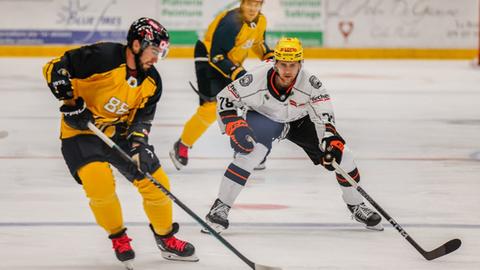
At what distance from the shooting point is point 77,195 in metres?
5.70

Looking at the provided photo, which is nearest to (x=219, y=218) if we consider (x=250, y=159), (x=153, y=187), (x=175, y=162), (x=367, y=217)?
(x=250, y=159)

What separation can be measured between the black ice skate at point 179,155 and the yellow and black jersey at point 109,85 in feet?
8.58

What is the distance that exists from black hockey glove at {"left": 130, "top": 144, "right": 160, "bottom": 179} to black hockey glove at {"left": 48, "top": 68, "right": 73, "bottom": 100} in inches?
13.2

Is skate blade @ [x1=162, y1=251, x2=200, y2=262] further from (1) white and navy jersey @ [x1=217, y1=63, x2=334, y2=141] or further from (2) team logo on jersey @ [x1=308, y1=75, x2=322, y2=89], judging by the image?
(2) team logo on jersey @ [x1=308, y1=75, x2=322, y2=89]

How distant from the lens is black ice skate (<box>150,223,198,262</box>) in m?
4.18

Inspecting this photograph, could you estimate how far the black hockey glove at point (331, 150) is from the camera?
4.68 metres

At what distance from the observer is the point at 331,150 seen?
15.3 ft

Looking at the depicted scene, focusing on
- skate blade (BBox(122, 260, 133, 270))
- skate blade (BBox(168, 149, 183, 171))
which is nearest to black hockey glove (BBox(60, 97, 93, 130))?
skate blade (BBox(122, 260, 133, 270))

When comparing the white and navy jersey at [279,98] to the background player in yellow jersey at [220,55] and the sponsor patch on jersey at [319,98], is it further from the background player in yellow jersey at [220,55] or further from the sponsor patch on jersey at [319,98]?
the background player in yellow jersey at [220,55]

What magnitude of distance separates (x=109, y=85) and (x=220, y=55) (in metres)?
2.69

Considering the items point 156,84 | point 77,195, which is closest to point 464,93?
point 77,195

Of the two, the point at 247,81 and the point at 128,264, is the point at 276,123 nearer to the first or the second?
the point at 247,81

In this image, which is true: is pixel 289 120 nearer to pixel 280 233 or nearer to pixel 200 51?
pixel 280 233

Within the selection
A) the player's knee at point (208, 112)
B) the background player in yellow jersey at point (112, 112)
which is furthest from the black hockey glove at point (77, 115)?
the player's knee at point (208, 112)
